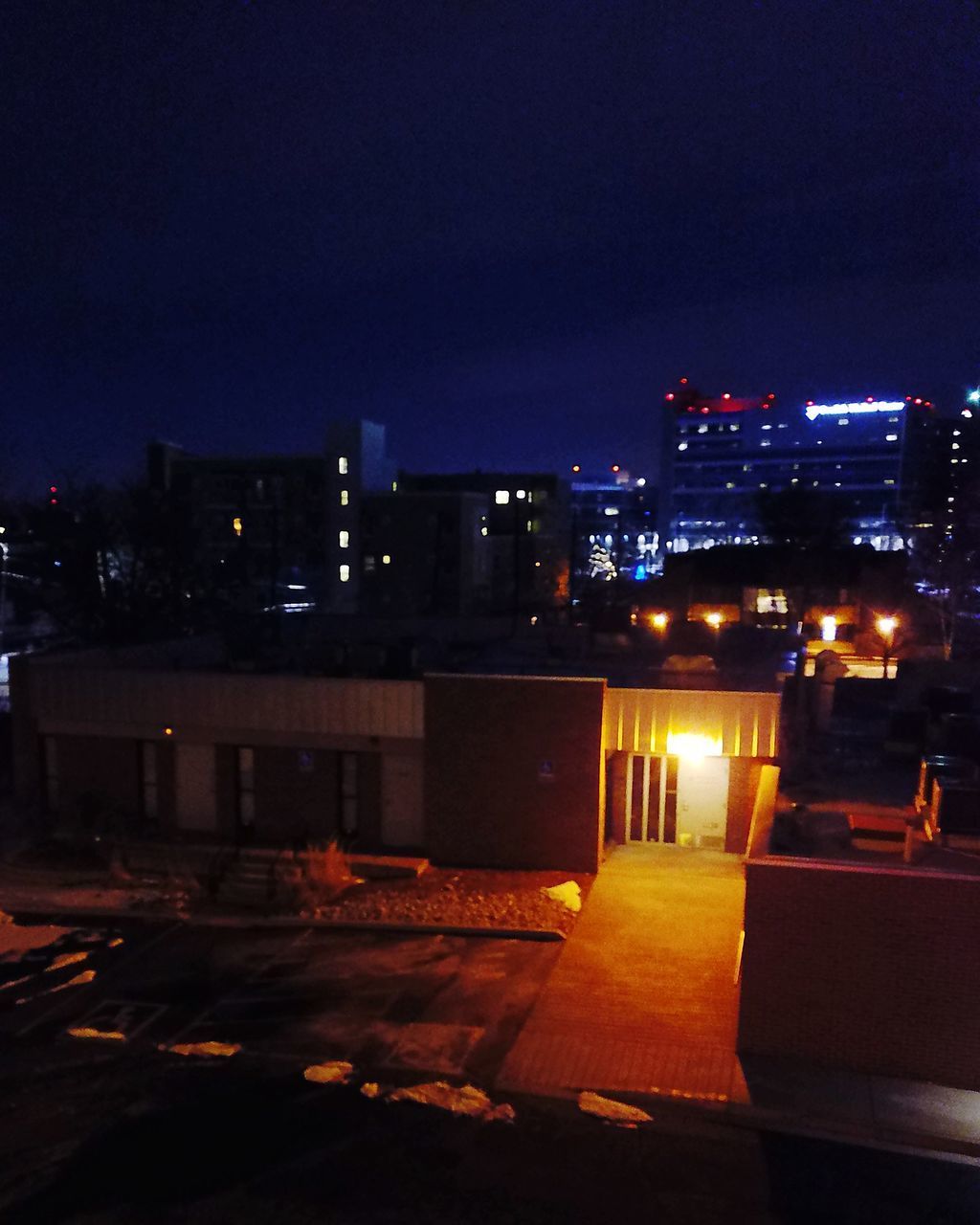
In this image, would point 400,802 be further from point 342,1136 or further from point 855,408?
point 855,408

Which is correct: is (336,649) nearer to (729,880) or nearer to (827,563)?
(729,880)

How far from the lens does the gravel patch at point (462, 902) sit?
48.5 ft

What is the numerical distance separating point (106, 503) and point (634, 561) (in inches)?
3153

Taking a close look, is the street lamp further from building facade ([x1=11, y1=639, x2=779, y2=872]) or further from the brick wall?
the brick wall

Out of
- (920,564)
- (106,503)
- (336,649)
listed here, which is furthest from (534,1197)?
(920,564)

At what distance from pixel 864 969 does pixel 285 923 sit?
897 cm

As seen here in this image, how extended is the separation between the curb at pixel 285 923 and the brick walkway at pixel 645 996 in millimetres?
995

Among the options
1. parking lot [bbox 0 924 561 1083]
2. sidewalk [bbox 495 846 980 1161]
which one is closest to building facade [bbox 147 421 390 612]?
parking lot [bbox 0 924 561 1083]

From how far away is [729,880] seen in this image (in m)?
15.8

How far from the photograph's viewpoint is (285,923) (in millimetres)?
15141

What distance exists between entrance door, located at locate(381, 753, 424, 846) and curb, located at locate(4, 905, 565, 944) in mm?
3287

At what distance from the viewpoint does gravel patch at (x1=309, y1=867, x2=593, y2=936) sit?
48.5ft

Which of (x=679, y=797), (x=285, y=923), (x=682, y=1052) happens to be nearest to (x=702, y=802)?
(x=679, y=797)

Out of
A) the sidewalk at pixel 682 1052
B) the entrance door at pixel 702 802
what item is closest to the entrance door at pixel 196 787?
the sidewalk at pixel 682 1052
